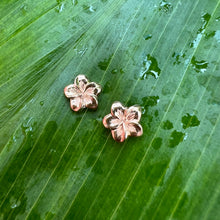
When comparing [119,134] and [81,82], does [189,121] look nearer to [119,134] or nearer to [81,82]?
[119,134]

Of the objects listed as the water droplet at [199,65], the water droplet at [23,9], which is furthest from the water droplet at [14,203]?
the water droplet at [199,65]

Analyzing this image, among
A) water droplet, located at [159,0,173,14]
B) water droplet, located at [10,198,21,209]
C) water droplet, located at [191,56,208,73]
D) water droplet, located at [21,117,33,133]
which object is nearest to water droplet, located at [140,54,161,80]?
water droplet, located at [191,56,208,73]

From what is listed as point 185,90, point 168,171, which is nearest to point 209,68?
point 185,90

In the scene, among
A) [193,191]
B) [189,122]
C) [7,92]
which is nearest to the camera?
[193,191]

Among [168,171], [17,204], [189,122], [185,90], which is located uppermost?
[185,90]

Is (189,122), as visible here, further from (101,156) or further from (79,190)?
(79,190)

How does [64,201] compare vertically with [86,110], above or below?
below

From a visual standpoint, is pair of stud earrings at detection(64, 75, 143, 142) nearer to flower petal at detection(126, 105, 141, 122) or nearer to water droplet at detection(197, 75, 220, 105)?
flower petal at detection(126, 105, 141, 122)
